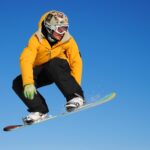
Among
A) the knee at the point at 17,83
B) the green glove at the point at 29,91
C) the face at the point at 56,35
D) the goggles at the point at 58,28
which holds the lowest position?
the green glove at the point at 29,91

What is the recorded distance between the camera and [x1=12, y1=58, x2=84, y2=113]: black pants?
17.1 meters

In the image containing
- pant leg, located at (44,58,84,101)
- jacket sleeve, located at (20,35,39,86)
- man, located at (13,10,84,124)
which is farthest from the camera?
pant leg, located at (44,58,84,101)

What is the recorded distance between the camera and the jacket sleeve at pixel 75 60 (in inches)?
687

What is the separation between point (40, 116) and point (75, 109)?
1.10 meters

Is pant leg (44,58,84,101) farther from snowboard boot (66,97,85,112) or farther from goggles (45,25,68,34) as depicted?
goggles (45,25,68,34)

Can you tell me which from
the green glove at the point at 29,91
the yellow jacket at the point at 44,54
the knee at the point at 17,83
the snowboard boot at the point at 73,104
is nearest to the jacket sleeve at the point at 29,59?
the yellow jacket at the point at 44,54

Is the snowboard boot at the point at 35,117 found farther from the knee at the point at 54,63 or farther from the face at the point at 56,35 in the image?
the face at the point at 56,35

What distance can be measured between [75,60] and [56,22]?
139 cm

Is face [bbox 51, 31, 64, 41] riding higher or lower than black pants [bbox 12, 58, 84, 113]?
higher

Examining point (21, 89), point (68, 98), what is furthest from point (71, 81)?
point (21, 89)

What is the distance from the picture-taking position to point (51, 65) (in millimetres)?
17031

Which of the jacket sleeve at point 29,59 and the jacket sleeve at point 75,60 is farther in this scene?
the jacket sleeve at point 75,60

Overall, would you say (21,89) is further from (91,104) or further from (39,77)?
(91,104)

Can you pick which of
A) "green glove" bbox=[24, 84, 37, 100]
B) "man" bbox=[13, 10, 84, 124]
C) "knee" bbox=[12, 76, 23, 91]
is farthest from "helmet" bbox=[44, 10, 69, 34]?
"knee" bbox=[12, 76, 23, 91]
